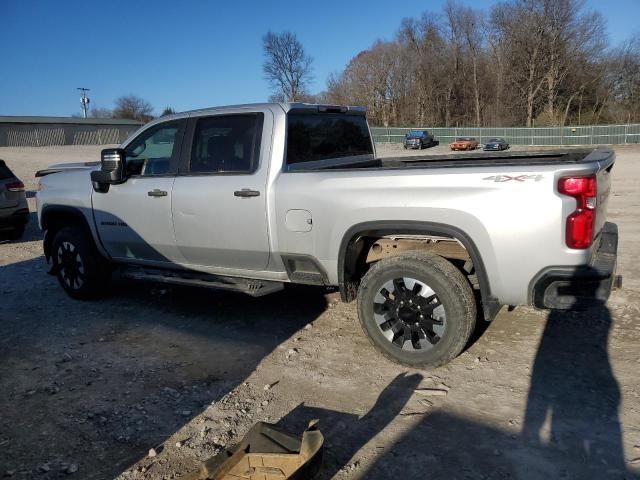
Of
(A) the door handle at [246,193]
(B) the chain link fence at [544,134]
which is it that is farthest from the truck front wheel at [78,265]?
(B) the chain link fence at [544,134]

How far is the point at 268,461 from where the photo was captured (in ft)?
9.34

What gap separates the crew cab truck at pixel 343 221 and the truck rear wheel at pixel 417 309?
1 centimetres

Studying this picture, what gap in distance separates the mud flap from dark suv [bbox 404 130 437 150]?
47510mm

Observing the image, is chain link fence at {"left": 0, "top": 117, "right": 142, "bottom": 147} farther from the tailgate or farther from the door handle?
the door handle

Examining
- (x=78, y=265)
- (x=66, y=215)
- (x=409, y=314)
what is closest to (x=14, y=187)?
(x=66, y=215)

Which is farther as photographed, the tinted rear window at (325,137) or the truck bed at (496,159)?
the tinted rear window at (325,137)

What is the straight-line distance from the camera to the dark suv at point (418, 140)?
48844 millimetres

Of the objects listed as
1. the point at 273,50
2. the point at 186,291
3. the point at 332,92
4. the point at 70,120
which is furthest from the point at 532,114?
the point at 186,291

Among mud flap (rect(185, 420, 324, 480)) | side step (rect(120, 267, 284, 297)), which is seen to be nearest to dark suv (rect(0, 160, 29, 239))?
side step (rect(120, 267, 284, 297))

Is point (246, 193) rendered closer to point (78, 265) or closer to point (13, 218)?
point (78, 265)

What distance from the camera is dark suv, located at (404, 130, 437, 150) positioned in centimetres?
4884

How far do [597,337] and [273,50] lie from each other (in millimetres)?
78313

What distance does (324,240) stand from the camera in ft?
14.2

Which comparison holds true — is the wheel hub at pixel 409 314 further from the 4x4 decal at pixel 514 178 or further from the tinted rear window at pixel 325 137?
the tinted rear window at pixel 325 137
